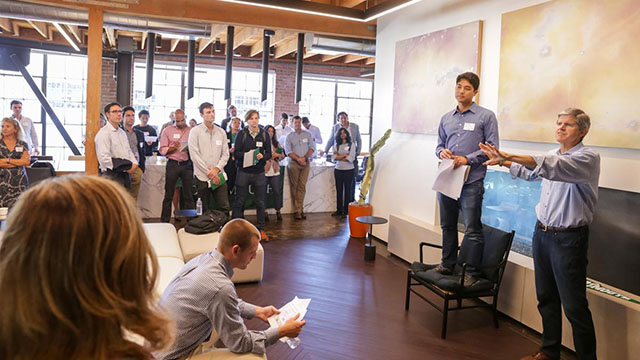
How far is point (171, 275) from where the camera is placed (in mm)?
3590

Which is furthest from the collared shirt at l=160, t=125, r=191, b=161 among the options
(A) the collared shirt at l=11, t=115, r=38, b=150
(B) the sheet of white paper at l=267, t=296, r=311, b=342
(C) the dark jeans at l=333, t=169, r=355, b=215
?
(B) the sheet of white paper at l=267, t=296, r=311, b=342

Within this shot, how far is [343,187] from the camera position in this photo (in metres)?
8.43

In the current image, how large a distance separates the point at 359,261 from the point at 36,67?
11.0 meters

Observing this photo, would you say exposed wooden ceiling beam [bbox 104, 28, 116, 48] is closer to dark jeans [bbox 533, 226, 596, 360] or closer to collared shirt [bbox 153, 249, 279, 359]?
collared shirt [bbox 153, 249, 279, 359]

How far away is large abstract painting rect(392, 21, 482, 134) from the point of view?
4957 mm

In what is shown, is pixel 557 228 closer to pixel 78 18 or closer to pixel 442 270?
pixel 442 270

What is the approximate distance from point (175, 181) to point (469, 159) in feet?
14.5

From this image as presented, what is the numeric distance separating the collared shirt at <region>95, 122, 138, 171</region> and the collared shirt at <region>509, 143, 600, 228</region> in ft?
15.6

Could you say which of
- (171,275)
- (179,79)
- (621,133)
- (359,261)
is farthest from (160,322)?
(179,79)

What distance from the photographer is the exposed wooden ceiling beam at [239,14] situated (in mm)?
6301

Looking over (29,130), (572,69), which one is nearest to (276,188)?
(29,130)

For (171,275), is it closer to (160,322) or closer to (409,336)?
(409,336)

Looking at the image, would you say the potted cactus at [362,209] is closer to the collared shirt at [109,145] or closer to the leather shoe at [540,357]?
the collared shirt at [109,145]

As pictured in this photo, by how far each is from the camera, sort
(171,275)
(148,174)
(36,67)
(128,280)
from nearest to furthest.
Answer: (128,280)
(171,275)
(148,174)
(36,67)
